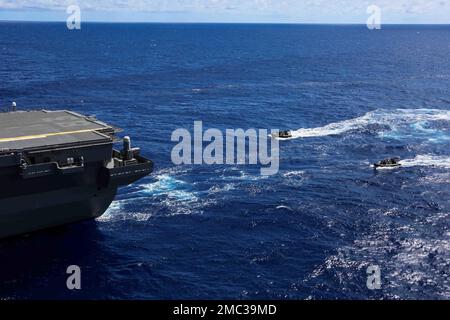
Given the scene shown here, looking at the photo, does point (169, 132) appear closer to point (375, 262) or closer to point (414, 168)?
point (414, 168)

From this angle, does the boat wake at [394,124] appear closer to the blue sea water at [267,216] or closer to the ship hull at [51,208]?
the blue sea water at [267,216]

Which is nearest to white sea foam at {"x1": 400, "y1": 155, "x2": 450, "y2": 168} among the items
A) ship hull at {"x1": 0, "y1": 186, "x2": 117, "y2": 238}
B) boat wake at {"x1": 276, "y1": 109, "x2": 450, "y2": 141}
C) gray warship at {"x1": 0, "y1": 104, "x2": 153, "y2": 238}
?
boat wake at {"x1": 276, "y1": 109, "x2": 450, "y2": 141}

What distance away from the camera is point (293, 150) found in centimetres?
8119

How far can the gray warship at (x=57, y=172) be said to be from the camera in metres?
48.9

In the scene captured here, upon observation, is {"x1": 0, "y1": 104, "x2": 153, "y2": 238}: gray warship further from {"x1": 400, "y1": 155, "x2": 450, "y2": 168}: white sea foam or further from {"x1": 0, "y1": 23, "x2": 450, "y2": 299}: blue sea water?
{"x1": 400, "y1": 155, "x2": 450, "y2": 168}: white sea foam

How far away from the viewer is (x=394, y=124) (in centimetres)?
9731

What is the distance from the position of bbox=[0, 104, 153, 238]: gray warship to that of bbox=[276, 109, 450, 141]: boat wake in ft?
130

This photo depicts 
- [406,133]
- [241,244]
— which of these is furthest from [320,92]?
[241,244]

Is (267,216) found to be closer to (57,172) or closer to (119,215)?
(119,215)

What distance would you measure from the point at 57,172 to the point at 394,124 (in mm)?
66603

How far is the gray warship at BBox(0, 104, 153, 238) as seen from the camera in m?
48.9

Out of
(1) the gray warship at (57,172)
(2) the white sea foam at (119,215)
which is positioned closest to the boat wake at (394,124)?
(2) the white sea foam at (119,215)

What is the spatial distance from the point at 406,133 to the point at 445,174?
21780 millimetres

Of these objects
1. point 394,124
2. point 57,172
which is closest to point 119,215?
point 57,172
